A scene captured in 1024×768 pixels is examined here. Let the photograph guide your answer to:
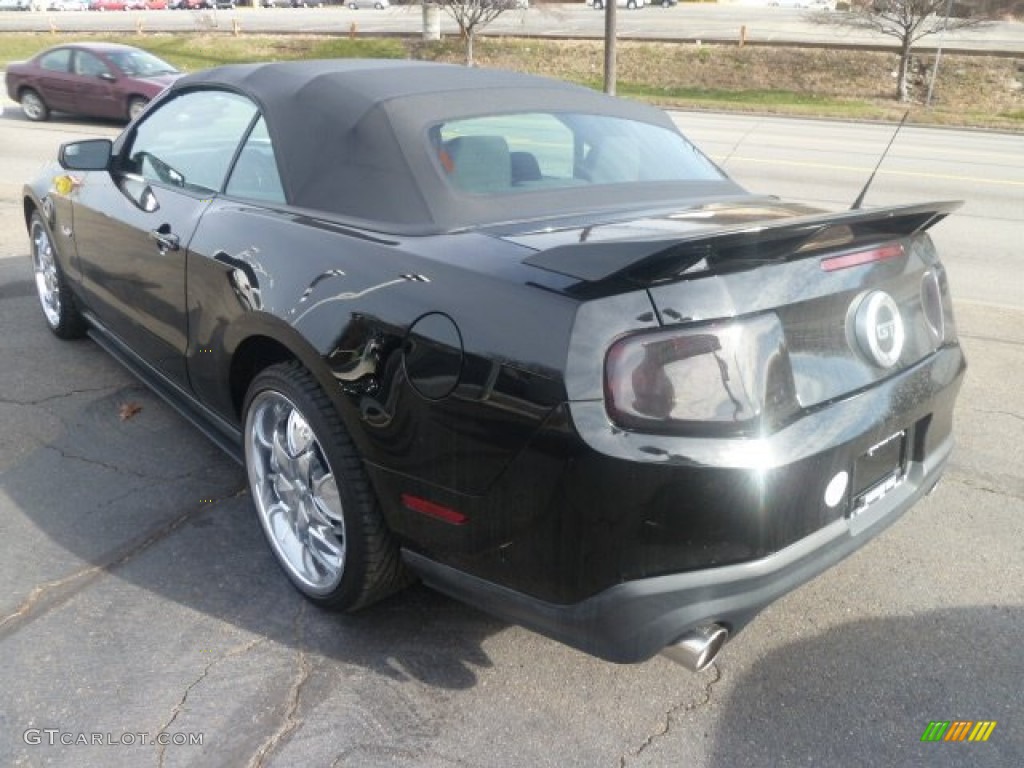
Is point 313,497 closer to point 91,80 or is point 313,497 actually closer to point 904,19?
point 91,80

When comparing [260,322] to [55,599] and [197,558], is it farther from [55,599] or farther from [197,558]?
[55,599]

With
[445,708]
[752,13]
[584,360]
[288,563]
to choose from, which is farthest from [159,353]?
[752,13]

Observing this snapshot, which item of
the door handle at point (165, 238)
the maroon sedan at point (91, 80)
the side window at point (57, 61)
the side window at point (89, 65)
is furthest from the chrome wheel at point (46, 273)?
the side window at point (57, 61)

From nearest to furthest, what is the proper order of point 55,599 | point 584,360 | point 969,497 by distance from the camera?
point 584,360
point 55,599
point 969,497

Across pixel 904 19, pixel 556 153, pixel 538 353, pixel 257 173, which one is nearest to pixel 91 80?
pixel 257 173

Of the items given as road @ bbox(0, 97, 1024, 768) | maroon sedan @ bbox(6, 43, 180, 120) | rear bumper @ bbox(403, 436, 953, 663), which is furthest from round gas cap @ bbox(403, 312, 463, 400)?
maroon sedan @ bbox(6, 43, 180, 120)

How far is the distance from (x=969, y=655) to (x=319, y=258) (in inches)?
91.5

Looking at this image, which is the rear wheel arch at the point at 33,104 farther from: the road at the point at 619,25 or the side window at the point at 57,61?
the road at the point at 619,25

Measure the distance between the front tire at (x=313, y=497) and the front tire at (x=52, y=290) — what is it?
261 centimetres

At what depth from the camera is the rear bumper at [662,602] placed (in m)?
2.21

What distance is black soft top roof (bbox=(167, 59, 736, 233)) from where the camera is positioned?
292cm

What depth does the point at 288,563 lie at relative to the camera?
3.12m

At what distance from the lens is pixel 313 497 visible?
302cm

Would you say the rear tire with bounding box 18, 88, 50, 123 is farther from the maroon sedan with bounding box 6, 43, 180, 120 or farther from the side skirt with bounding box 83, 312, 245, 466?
the side skirt with bounding box 83, 312, 245, 466
